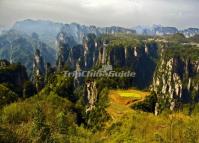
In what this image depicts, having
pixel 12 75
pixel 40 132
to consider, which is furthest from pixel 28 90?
pixel 40 132

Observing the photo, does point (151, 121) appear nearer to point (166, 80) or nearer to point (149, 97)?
point (149, 97)

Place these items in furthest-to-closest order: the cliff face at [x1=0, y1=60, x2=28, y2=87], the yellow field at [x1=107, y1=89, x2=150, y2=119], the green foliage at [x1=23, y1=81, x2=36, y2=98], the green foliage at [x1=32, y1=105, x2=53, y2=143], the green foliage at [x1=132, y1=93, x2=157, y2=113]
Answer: the cliff face at [x1=0, y1=60, x2=28, y2=87] < the green foliage at [x1=23, y1=81, x2=36, y2=98] < the green foliage at [x1=132, y1=93, x2=157, y2=113] < the yellow field at [x1=107, y1=89, x2=150, y2=119] < the green foliage at [x1=32, y1=105, x2=53, y2=143]

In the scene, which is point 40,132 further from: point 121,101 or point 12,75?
point 12,75

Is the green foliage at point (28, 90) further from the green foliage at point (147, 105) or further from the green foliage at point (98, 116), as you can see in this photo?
the green foliage at point (147, 105)

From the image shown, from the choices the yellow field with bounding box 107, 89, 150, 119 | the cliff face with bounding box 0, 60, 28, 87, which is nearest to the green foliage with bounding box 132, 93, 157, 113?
the yellow field with bounding box 107, 89, 150, 119

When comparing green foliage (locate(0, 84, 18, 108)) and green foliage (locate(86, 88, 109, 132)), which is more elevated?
green foliage (locate(0, 84, 18, 108))

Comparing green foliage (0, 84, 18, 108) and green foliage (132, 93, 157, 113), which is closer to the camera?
green foliage (0, 84, 18, 108)

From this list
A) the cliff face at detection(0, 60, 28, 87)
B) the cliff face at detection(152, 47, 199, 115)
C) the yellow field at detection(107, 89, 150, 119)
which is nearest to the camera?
the yellow field at detection(107, 89, 150, 119)

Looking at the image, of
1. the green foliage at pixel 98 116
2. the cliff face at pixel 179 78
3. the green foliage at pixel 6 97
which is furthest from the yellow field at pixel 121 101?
the cliff face at pixel 179 78

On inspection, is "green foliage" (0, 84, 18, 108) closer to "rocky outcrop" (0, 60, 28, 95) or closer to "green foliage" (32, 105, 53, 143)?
"rocky outcrop" (0, 60, 28, 95)

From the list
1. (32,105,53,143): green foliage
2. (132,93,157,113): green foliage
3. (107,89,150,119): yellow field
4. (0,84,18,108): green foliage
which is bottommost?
(132,93,157,113): green foliage
